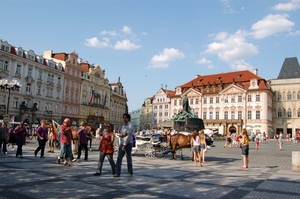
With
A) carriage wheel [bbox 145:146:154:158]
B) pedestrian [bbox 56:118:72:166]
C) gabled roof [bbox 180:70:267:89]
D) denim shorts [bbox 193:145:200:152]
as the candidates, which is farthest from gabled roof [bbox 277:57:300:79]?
pedestrian [bbox 56:118:72:166]

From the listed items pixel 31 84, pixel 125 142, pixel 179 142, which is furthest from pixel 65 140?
pixel 31 84

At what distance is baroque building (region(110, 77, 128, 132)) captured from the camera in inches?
3346

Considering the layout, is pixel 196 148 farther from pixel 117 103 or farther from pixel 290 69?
pixel 117 103

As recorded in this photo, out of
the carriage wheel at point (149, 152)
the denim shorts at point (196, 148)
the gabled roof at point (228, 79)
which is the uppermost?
the gabled roof at point (228, 79)

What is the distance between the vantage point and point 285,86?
73062mm

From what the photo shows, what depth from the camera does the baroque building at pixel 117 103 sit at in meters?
85.0

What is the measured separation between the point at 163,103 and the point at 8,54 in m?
54.5

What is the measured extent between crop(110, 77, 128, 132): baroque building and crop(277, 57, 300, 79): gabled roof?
45040 millimetres

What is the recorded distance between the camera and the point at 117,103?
88750mm

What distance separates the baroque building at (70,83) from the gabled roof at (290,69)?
51381 millimetres

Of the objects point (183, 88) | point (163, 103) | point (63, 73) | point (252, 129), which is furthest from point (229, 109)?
point (63, 73)

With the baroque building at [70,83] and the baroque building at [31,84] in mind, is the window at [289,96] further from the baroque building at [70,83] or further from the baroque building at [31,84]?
the baroque building at [31,84]

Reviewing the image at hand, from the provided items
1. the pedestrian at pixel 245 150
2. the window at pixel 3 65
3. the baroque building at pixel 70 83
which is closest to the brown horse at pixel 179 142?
the pedestrian at pixel 245 150

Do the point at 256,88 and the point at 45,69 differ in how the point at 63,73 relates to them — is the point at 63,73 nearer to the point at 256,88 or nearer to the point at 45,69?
the point at 45,69
